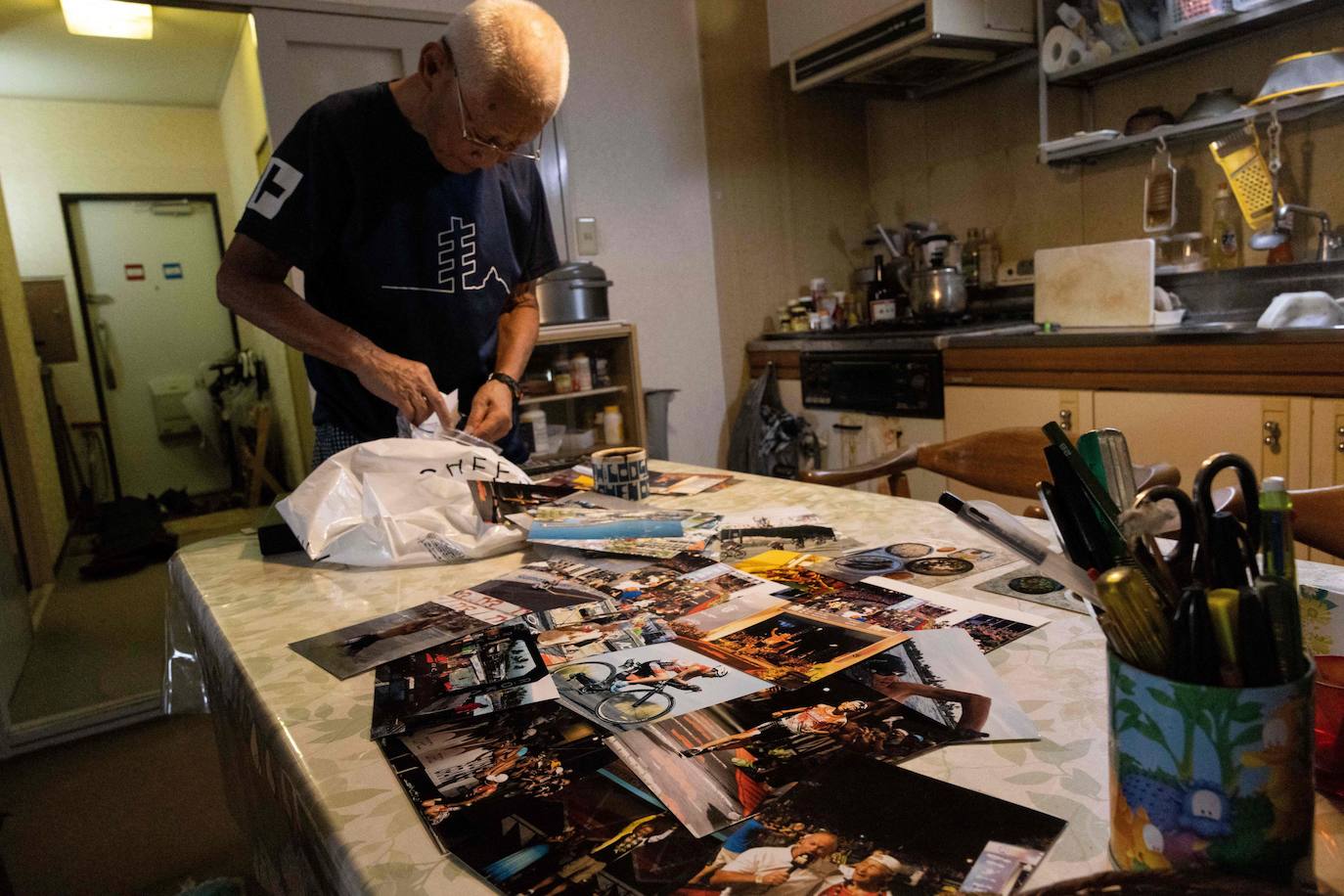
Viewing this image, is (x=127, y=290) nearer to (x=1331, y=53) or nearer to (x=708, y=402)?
(x=708, y=402)

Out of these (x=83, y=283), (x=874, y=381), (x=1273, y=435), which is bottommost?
(x=1273, y=435)

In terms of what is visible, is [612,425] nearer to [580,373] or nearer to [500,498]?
[580,373]

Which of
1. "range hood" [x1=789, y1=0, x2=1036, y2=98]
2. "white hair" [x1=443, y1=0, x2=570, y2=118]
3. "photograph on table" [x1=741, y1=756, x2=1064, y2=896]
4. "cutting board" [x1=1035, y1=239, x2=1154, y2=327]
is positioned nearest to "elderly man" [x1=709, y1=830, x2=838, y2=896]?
"photograph on table" [x1=741, y1=756, x2=1064, y2=896]

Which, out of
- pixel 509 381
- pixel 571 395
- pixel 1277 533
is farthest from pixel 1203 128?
pixel 1277 533

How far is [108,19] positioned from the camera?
393cm

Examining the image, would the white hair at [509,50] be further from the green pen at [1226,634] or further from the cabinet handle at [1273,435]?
the cabinet handle at [1273,435]

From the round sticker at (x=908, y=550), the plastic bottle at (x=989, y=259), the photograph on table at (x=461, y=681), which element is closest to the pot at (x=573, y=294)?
the plastic bottle at (x=989, y=259)

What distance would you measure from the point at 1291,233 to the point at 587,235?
7.92ft

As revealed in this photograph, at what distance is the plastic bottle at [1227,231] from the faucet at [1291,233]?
3.6 inches

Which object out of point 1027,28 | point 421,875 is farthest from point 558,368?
point 421,875

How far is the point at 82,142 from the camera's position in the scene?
556cm

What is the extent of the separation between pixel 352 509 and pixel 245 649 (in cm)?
30

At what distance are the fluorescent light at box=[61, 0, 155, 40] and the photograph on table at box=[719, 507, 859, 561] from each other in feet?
13.1

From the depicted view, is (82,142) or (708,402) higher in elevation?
(82,142)
